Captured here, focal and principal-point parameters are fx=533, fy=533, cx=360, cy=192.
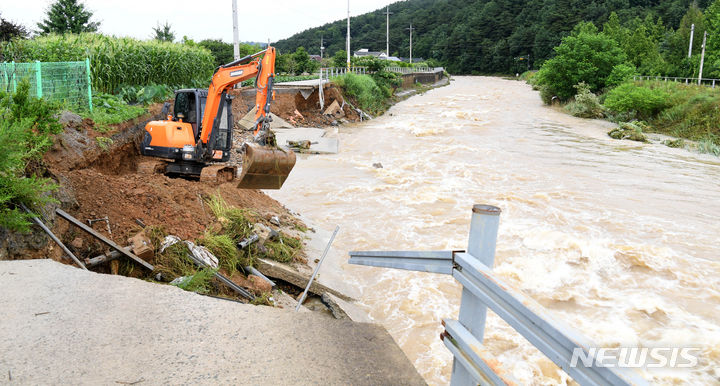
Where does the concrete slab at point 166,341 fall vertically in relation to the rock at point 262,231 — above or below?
above

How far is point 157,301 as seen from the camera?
172 inches

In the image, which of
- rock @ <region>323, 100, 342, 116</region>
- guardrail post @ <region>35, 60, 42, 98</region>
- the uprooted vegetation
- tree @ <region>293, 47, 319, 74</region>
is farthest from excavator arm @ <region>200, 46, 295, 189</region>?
tree @ <region>293, 47, 319, 74</region>

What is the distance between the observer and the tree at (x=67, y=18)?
45875 millimetres

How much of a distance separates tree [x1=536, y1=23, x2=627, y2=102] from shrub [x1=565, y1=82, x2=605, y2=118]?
1489 mm

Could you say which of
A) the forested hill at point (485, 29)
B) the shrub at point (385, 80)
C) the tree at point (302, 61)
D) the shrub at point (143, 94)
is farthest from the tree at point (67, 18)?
the forested hill at point (485, 29)

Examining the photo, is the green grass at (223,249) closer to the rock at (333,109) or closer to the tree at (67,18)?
the rock at (333,109)

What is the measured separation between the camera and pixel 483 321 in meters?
2.45

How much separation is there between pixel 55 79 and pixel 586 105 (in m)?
31.0

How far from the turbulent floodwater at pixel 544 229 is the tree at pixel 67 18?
35.5 m

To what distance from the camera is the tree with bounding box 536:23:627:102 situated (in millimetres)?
37625

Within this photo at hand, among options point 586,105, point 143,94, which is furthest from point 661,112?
point 143,94

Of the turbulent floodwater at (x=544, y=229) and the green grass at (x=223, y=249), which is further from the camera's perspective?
the turbulent floodwater at (x=544, y=229)

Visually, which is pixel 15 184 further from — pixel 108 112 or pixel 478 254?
pixel 108 112

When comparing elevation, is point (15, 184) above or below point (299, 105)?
below
